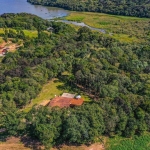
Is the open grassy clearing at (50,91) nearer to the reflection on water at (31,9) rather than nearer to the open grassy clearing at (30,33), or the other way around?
the open grassy clearing at (30,33)

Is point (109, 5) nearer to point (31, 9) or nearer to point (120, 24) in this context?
point (120, 24)

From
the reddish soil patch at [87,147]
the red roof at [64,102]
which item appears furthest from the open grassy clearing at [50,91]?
the reddish soil patch at [87,147]

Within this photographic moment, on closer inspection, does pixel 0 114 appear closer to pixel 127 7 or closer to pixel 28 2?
pixel 127 7

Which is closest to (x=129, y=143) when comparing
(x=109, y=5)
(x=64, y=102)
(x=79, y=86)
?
(x=64, y=102)

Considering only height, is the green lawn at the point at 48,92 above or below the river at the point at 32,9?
below

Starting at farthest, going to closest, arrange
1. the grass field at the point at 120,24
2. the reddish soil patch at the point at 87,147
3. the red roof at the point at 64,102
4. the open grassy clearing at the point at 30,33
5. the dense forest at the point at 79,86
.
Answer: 1. the grass field at the point at 120,24
2. the open grassy clearing at the point at 30,33
3. the red roof at the point at 64,102
4. the reddish soil patch at the point at 87,147
5. the dense forest at the point at 79,86

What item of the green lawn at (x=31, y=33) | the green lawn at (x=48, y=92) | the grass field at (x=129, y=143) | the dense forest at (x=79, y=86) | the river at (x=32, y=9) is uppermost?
the river at (x=32, y=9)

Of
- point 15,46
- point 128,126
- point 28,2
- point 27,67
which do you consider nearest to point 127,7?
point 28,2

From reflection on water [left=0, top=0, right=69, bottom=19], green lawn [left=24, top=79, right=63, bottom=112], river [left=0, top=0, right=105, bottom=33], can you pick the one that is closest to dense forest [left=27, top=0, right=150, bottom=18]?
river [left=0, top=0, right=105, bottom=33]
